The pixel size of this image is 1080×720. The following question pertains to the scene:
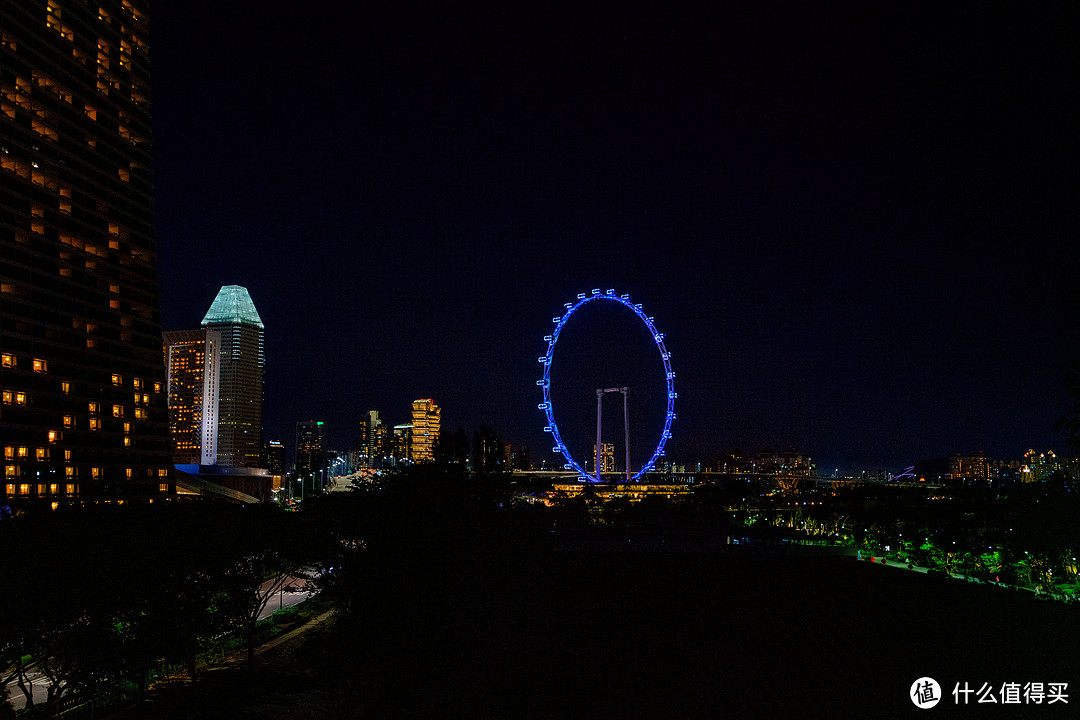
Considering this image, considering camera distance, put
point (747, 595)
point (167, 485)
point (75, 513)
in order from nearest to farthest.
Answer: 1. point (75, 513)
2. point (747, 595)
3. point (167, 485)

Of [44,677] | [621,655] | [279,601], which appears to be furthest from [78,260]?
[621,655]

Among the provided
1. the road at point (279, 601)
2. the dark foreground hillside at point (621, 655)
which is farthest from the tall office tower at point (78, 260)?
the dark foreground hillside at point (621, 655)

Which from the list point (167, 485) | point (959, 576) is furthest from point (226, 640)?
point (167, 485)

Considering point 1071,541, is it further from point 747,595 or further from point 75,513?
point 75,513

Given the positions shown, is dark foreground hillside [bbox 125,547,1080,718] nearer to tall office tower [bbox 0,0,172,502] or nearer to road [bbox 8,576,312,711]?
road [bbox 8,576,312,711]

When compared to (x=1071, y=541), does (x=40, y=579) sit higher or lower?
lower

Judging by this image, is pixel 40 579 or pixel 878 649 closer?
pixel 40 579
